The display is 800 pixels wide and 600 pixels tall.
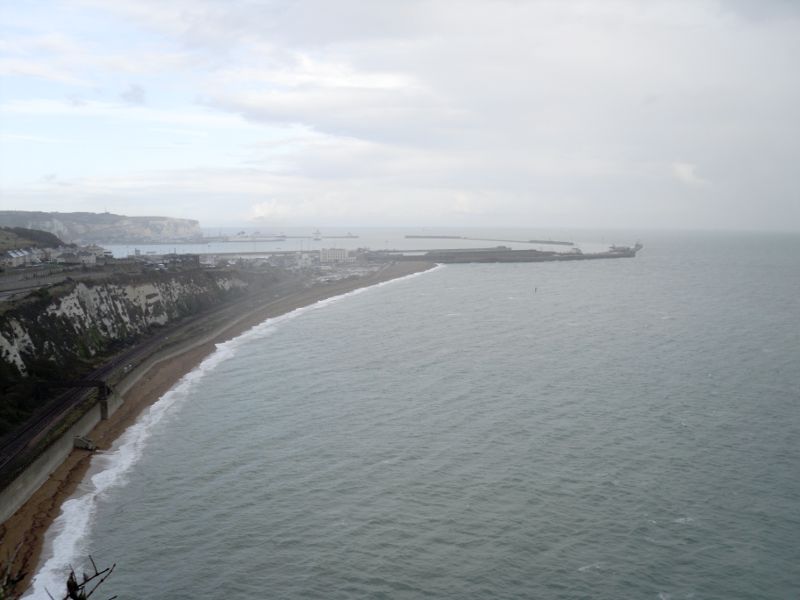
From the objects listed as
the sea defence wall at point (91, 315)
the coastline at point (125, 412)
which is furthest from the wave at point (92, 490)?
the sea defence wall at point (91, 315)

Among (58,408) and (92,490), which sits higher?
(58,408)

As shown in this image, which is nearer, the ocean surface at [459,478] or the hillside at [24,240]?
the ocean surface at [459,478]

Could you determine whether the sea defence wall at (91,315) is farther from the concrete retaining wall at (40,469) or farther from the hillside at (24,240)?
the hillside at (24,240)

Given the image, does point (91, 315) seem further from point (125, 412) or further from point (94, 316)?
point (125, 412)

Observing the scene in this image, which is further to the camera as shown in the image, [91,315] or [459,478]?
[91,315]

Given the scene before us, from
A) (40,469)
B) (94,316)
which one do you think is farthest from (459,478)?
(94,316)

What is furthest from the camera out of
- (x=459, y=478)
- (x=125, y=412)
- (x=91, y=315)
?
(x=91, y=315)

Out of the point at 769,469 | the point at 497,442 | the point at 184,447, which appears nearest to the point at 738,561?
the point at 769,469
